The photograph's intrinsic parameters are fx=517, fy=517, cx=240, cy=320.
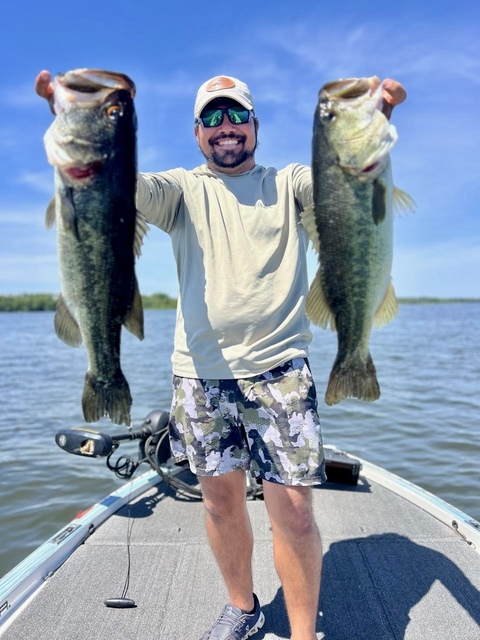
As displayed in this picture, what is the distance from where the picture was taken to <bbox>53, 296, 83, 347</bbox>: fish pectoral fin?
264cm

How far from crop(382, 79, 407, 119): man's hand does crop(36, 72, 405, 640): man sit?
63cm

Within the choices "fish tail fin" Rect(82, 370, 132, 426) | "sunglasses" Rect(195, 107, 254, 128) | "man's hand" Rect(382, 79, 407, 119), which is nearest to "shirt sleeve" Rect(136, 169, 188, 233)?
"sunglasses" Rect(195, 107, 254, 128)

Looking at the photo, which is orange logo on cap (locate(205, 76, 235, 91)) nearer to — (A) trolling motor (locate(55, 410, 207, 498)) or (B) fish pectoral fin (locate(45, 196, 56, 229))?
(B) fish pectoral fin (locate(45, 196, 56, 229))

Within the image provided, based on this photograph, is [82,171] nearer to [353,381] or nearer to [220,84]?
[220,84]

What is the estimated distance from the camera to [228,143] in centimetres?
308

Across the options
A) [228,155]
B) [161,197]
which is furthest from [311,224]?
[161,197]

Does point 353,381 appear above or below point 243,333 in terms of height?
below

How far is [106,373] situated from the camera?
8.77 feet

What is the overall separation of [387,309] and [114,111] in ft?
5.52

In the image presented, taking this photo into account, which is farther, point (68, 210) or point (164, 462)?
point (164, 462)

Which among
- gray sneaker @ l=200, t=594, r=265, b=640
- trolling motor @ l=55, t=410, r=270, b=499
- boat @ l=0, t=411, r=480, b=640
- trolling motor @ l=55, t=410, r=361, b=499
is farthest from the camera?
trolling motor @ l=55, t=410, r=361, b=499

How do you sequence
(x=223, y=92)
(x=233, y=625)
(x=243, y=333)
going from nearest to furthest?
(x=243, y=333) < (x=223, y=92) < (x=233, y=625)

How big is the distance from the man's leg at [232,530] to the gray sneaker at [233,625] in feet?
0.15

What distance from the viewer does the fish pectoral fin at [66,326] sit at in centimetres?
264
